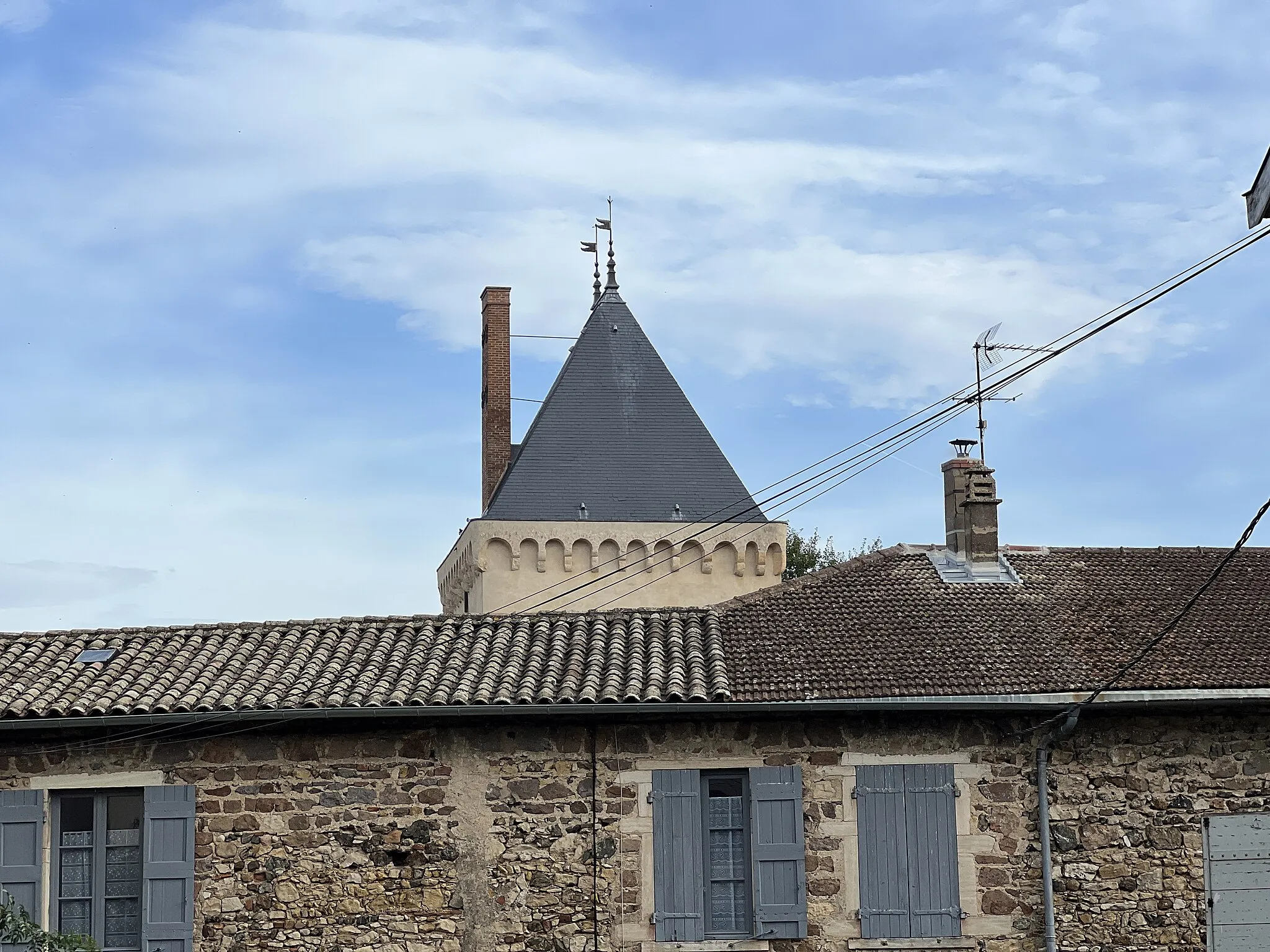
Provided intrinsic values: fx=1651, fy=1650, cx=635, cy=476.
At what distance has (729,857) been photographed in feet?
40.0

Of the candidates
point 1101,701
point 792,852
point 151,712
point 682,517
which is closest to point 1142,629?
point 1101,701

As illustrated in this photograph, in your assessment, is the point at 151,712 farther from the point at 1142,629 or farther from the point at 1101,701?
the point at 1142,629

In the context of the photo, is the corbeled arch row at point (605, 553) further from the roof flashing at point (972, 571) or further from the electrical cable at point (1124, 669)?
the electrical cable at point (1124, 669)

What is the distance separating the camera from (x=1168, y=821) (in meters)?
12.0

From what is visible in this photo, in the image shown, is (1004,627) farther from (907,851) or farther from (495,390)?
(495,390)

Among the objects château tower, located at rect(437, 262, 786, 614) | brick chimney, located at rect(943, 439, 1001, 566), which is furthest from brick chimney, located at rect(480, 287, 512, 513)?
brick chimney, located at rect(943, 439, 1001, 566)

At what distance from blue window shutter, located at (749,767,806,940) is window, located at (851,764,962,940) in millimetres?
454

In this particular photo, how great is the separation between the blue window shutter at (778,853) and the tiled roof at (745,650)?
0.69 m

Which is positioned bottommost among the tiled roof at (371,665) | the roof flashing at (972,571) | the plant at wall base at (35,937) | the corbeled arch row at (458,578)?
the plant at wall base at (35,937)

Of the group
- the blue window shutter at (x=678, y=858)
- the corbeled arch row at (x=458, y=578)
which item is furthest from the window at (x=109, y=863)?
the corbeled arch row at (x=458, y=578)

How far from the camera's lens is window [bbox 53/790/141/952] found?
1208 cm

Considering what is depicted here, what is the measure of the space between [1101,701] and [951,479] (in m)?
4.09

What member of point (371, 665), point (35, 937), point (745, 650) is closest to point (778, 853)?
point (745, 650)

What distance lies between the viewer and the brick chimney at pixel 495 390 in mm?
31078
